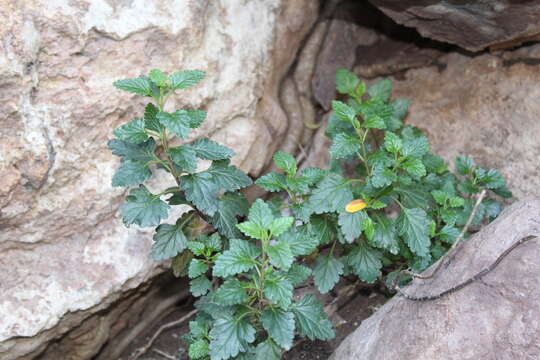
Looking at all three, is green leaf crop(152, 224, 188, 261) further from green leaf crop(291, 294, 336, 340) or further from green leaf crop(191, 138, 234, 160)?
green leaf crop(291, 294, 336, 340)

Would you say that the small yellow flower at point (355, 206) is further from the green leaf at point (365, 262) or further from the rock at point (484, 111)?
the rock at point (484, 111)

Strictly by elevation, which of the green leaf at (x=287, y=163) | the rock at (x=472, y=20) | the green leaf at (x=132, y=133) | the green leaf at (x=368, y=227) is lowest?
the green leaf at (x=368, y=227)

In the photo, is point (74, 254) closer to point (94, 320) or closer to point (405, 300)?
point (94, 320)

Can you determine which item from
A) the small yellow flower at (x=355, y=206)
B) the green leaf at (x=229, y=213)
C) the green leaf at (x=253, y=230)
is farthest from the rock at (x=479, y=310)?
the green leaf at (x=229, y=213)

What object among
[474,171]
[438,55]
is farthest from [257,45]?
[474,171]

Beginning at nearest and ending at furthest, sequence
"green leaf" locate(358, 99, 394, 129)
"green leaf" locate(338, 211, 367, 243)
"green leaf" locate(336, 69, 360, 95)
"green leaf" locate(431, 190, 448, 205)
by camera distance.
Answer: "green leaf" locate(338, 211, 367, 243), "green leaf" locate(431, 190, 448, 205), "green leaf" locate(358, 99, 394, 129), "green leaf" locate(336, 69, 360, 95)

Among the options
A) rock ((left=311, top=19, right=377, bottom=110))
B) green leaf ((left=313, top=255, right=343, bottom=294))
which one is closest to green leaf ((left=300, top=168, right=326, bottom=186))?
green leaf ((left=313, top=255, right=343, bottom=294))
